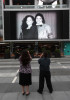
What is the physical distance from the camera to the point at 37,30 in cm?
3791

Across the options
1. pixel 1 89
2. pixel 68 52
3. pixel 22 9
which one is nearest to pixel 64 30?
pixel 68 52

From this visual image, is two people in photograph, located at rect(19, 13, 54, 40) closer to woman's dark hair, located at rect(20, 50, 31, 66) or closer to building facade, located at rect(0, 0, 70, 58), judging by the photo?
building facade, located at rect(0, 0, 70, 58)

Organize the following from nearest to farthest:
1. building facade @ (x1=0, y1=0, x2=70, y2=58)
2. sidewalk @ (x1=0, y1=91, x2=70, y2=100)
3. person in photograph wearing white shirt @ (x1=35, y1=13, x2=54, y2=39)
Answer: sidewalk @ (x1=0, y1=91, x2=70, y2=100) < building facade @ (x1=0, y1=0, x2=70, y2=58) < person in photograph wearing white shirt @ (x1=35, y1=13, x2=54, y2=39)

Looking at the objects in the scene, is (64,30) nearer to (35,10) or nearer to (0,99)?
(35,10)

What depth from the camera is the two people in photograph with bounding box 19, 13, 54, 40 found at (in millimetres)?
37844

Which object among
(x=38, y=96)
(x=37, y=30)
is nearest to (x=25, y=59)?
(x=38, y=96)

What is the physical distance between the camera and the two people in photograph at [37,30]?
37.8 meters

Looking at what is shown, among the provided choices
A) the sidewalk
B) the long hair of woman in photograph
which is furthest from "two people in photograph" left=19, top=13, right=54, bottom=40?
the sidewalk

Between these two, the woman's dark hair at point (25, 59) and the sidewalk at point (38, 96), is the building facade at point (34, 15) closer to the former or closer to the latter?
the sidewalk at point (38, 96)

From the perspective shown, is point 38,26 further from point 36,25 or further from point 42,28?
point 42,28

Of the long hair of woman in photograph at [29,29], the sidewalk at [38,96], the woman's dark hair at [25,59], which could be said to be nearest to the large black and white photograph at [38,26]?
the long hair of woman in photograph at [29,29]

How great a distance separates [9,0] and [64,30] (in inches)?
493

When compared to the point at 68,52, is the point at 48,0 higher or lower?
higher

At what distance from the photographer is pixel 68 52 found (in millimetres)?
40281
